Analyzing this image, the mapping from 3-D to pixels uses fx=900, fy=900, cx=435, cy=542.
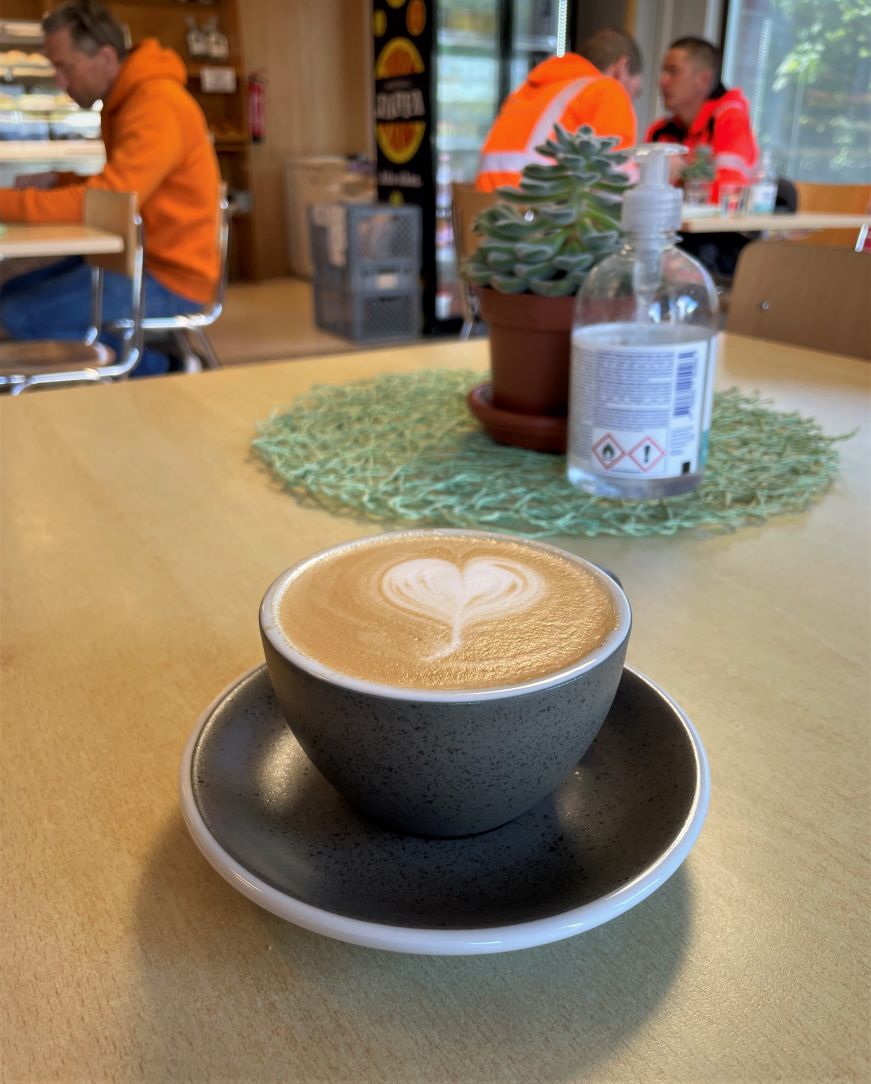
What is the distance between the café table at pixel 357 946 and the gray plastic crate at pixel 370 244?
345cm

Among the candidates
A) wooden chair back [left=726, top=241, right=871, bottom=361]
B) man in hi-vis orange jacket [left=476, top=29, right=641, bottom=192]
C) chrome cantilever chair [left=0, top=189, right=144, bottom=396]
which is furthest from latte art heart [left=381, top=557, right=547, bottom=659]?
man in hi-vis orange jacket [left=476, top=29, right=641, bottom=192]

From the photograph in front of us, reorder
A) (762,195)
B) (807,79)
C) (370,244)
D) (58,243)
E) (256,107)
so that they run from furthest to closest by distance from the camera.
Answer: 1. (256,107)
2. (807,79)
3. (370,244)
4. (762,195)
5. (58,243)

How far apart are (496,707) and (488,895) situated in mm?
62

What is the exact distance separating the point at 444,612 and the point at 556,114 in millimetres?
2428

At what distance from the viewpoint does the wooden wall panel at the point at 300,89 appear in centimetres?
557

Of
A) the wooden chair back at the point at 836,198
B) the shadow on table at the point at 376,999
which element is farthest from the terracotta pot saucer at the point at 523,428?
the wooden chair back at the point at 836,198

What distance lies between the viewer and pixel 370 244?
390 centimetres

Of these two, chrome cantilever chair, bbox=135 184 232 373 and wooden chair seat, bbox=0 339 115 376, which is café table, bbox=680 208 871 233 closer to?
chrome cantilever chair, bbox=135 184 232 373

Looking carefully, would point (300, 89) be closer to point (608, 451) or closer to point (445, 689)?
point (608, 451)

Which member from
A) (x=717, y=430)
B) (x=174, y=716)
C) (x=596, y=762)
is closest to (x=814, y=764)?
(x=596, y=762)

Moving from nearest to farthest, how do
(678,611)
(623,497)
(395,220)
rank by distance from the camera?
1. (678,611)
2. (623,497)
3. (395,220)

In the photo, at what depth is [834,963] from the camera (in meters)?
0.27

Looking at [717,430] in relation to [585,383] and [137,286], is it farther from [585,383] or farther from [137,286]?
[137,286]

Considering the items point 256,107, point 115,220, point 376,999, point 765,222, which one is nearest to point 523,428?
point 376,999
